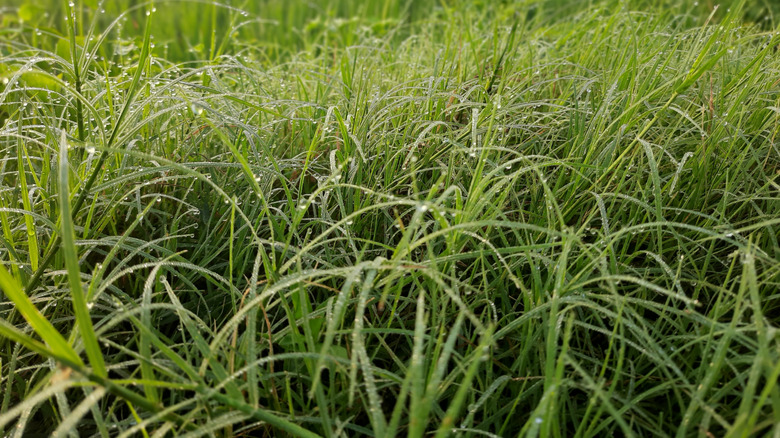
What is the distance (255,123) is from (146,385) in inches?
36.9

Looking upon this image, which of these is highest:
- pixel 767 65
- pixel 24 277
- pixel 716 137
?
pixel 767 65

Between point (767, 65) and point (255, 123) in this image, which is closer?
point (767, 65)

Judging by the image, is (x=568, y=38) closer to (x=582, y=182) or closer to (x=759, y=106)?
(x=759, y=106)

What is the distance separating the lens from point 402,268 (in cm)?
86

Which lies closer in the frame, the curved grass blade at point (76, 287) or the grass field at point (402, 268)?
the curved grass blade at point (76, 287)

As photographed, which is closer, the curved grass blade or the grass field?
the curved grass blade

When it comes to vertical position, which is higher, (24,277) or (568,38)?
(568,38)

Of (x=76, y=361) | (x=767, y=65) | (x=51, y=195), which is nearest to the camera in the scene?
(x=76, y=361)

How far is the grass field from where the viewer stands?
811 millimetres

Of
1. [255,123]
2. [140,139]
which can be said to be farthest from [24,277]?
[255,123]

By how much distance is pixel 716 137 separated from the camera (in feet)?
4.05

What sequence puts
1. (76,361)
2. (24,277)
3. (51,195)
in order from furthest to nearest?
(51,195) < (24,277) < (76,361)

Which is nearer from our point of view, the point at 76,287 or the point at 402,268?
the point at 76,287

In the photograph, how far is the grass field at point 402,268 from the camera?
2.66 feet
